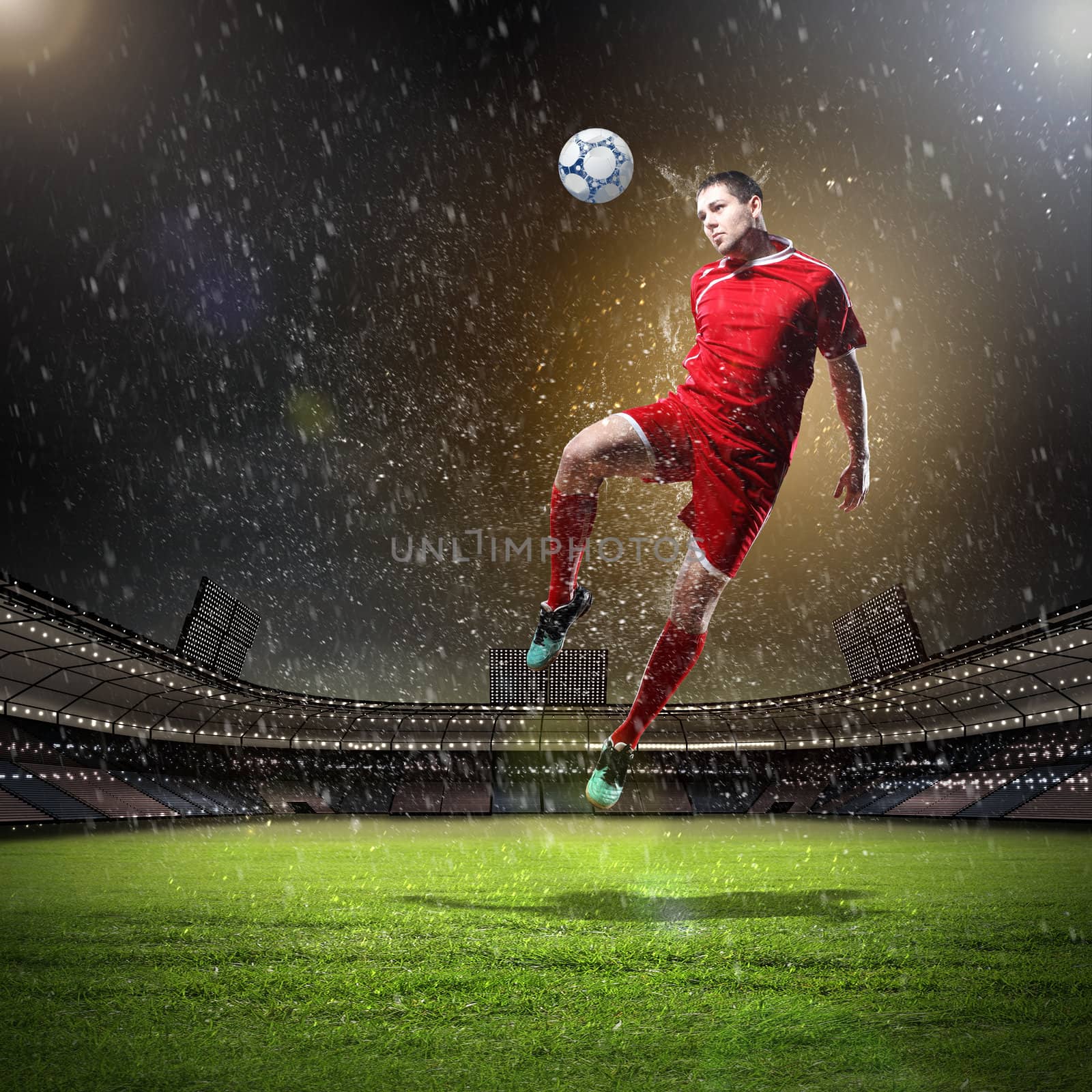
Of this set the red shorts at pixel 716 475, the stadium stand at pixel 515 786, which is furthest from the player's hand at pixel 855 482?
the stadium stand at pixel 515 786

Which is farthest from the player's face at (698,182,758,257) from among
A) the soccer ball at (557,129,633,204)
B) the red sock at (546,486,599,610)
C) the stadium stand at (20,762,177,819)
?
the stadium stand at (20,762,177,819)

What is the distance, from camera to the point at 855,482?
6184 millimetres

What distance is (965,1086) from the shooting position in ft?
9.45

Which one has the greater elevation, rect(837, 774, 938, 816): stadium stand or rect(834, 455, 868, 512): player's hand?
rect(837, 774, 938, 816): stadium stand

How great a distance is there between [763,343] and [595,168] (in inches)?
107

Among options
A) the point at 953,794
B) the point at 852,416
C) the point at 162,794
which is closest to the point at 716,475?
the point at 852,416

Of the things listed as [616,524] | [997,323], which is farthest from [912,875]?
[997,323]

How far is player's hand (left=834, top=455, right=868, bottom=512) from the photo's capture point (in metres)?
6.14

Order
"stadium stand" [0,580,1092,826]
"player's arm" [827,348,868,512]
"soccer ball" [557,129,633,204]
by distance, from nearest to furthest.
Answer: "player's arm" [827,348,868,512], "soccer ball" [557,129,633,204], "stadium stand" [0,580,1092,826]

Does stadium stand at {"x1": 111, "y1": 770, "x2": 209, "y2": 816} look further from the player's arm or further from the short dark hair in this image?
the short dark hair

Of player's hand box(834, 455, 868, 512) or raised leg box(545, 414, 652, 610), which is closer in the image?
raised leg box(545, 414, 652, 610)

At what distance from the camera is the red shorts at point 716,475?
17.6ft

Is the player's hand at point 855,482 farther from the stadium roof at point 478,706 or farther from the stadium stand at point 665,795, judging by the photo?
the stadium stand at point 665,795

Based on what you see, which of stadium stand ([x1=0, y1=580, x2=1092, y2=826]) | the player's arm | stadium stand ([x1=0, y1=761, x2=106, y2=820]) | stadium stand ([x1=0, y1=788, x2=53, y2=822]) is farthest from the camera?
stadium stand ([x1=0, y1=580, x2=1092, y2=826])
